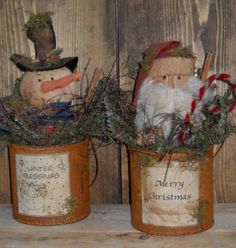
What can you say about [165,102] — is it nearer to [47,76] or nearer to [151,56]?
[151,56]

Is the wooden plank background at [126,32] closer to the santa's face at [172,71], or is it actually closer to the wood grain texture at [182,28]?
the wood grain texture at [182,28]

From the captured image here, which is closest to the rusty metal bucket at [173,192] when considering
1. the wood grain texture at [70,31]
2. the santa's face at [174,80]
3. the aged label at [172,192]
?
the aged label at [172,192]

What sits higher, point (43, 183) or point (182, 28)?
point (182, 28)

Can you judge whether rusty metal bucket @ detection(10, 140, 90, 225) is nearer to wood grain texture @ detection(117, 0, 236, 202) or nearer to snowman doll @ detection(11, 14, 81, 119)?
snowman doll @ detection(11, 14, 81, 119)

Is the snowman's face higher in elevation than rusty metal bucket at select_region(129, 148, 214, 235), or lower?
higher

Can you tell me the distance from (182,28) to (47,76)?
0.26 metres

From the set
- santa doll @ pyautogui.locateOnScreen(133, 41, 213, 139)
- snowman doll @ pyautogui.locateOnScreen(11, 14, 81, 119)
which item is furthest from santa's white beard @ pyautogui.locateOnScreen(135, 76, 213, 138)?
snowman doll @ pyautogui.locateOnScreen(11, 14, 81, 119)

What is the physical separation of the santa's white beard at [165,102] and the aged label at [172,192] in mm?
52

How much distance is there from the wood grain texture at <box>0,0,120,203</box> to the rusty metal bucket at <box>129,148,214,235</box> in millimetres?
221

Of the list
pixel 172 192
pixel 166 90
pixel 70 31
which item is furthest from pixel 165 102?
pixel 70 31

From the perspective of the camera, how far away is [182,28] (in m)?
0.92

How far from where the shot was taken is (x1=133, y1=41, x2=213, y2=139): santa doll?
769mm

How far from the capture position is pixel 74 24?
3.06 ft

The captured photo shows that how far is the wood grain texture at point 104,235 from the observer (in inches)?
30.2
